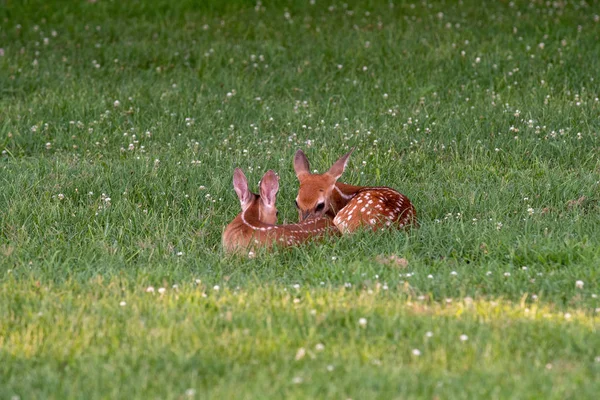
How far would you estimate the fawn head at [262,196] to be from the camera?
768cm

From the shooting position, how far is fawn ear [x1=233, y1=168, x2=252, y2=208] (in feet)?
25.4

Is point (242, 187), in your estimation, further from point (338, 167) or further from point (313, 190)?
point (338, 167)

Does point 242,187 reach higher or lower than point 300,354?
lower

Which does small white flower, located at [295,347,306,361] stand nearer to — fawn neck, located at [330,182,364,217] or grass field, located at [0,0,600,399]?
grass field, located at [0,0,600,399]

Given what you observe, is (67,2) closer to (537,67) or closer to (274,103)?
(274,103)

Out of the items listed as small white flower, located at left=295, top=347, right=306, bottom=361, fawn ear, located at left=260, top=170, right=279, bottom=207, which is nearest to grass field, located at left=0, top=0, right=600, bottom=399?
small white flower, located at left=295, top=347, right=306, bottom=361

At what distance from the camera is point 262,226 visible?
7.16 metres

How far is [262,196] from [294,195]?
0.84 metres

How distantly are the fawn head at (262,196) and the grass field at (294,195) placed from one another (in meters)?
0.38

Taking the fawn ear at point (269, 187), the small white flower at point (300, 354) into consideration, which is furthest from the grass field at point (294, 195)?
the fawn ear at point (269, 187)

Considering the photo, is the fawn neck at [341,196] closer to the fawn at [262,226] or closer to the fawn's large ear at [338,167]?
the fawn's large ear at [338,167]

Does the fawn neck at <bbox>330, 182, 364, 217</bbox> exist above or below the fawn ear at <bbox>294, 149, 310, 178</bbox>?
below

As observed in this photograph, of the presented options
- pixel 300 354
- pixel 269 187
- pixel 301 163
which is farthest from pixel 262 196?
pixel 300 354

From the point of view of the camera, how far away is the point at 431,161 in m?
9.24
